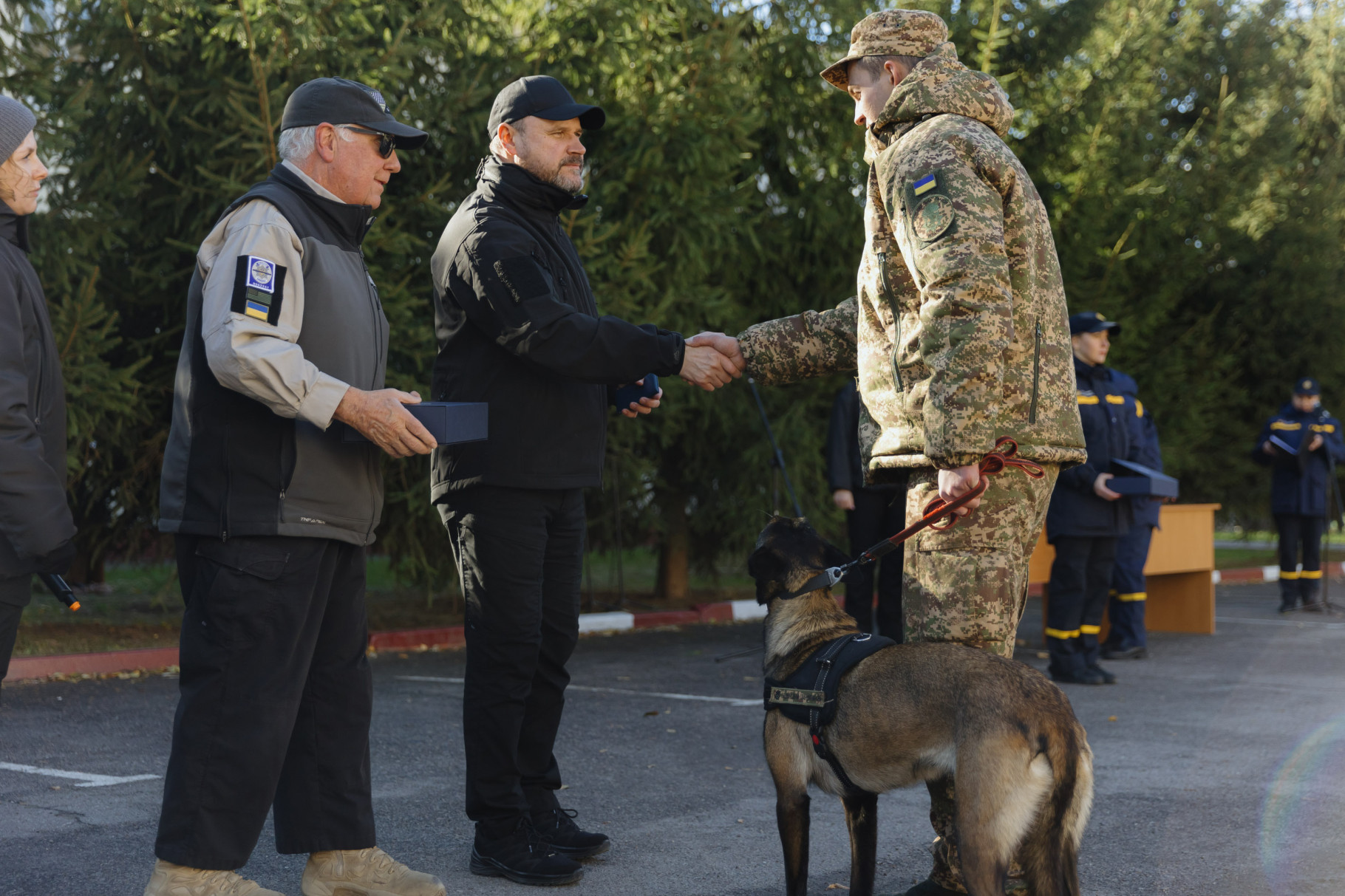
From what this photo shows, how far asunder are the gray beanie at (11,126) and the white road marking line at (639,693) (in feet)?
14.6

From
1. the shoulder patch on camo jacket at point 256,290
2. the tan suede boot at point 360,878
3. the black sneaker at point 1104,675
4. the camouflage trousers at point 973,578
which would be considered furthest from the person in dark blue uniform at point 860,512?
the shoulder patch on camo jacket at point 256,290

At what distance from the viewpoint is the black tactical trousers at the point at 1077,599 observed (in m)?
8.16

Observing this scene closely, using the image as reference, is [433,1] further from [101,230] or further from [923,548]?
[923,548]

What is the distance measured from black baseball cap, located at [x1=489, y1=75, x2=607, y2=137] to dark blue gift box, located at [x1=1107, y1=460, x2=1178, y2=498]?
5.49 meters

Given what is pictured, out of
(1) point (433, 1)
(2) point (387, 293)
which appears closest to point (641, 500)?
(2) point (387, 293)

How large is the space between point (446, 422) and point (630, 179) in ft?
21.8

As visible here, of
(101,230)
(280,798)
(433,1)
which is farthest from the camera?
(433,1)

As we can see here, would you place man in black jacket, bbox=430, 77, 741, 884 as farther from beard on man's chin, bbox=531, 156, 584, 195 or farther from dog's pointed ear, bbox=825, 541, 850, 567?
dog's pointed ear, bbox=825, 541, 850, 567

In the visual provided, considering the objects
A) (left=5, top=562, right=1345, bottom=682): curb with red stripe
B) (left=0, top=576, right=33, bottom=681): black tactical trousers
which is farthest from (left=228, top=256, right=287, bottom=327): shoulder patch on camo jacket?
(left=5, top=562, right=1345, bottom=682): curb with red stripe

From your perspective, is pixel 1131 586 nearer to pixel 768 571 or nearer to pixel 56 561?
pixel 768 571

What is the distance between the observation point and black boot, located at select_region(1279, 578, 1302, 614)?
1261cm

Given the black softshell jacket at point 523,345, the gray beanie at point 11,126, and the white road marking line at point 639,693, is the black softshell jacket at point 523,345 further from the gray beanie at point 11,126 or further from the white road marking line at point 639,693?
the white road marking line at point 639,693

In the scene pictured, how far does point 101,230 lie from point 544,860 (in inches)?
240

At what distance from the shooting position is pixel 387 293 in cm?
819
